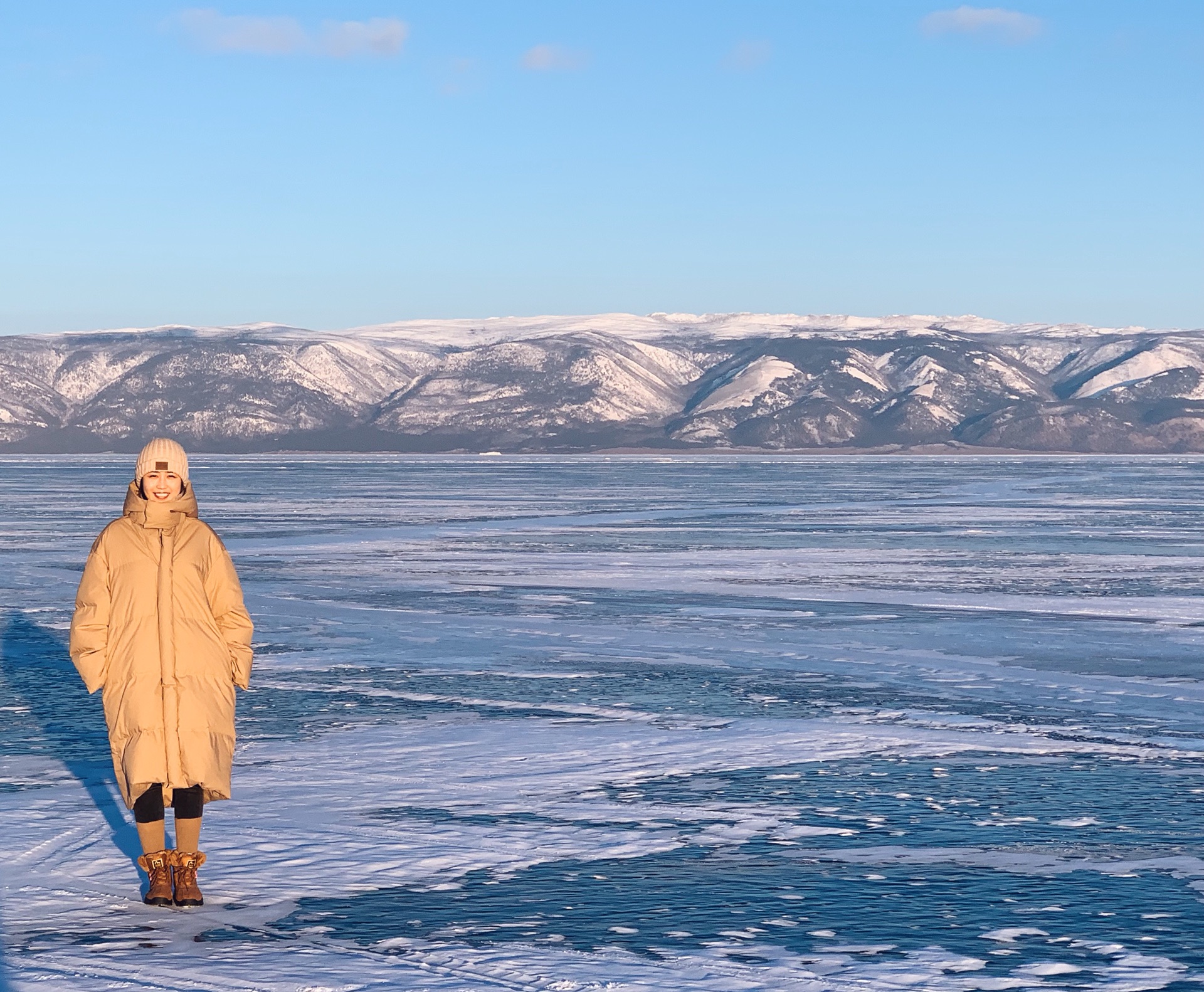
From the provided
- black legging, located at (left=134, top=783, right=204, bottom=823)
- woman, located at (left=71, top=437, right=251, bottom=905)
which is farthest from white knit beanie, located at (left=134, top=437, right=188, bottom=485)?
black legging, located at (left=134, top=783, right=204, bottom=823)

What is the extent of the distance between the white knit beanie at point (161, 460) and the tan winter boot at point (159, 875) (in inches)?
57.3

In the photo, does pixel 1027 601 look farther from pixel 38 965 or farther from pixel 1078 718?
pixel 38 965

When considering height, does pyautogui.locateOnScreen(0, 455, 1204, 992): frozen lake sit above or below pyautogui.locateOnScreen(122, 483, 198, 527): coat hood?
below

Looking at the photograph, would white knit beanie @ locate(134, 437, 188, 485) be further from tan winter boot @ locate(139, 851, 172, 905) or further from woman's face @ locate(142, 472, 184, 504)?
tan winter boot @ locate(139, 851, 172, 905)

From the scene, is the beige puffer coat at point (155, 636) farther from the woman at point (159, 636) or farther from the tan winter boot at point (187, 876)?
the tan winter boot at point (187, 876)

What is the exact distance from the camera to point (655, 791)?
8695 millimetres

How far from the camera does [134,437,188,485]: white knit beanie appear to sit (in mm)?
6082

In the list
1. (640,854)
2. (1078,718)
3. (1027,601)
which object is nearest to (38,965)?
(640,854)

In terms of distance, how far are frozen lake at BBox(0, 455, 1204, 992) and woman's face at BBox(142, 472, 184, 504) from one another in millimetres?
1603

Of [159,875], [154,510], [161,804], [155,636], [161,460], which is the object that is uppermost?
[161,460]

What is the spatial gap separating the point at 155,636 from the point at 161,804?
68cm

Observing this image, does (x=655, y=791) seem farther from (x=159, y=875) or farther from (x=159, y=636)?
(x=159, y=636)

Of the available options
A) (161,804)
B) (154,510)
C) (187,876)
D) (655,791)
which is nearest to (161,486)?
(154,510)

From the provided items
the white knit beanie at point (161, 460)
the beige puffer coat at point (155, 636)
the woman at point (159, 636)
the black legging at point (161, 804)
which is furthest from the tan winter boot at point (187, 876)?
the white knit beanie at point (161, 460)
